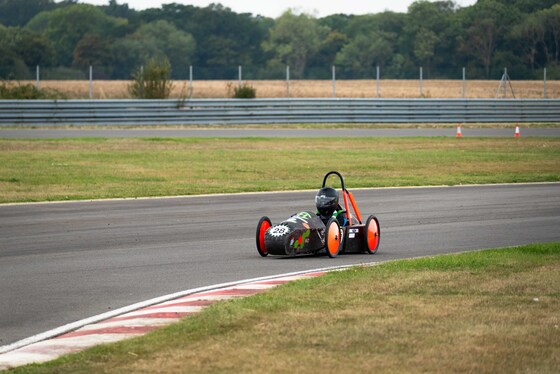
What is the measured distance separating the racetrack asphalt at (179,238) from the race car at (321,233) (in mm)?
138

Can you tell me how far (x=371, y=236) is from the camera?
40.2ft

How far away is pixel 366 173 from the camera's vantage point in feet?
80.4

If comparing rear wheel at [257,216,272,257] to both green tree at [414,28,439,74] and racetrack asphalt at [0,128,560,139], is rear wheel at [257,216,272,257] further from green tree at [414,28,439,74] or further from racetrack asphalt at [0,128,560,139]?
green tree at [414,28,439,74]

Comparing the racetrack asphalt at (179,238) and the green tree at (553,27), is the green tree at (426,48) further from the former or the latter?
the racetrack asphalt at (179,238)

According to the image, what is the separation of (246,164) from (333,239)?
14201mm

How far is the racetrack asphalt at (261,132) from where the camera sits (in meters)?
33.7

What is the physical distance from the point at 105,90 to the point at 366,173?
106 feet

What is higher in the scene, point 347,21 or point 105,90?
point 347,21

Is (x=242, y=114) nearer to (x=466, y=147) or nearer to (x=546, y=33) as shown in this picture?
(x=466, y=147)

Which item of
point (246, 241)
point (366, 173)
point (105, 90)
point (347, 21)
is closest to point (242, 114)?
point (366, 173)

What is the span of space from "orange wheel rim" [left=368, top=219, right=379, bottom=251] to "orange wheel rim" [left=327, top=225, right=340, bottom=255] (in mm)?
408

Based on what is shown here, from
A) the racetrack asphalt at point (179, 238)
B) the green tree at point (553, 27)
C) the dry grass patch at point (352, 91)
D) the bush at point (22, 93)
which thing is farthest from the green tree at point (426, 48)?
the racetrack asphalt at point (179, 238)

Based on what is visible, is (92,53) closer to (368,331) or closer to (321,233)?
(321,233)

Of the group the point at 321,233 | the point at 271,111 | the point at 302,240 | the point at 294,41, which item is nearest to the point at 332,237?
the point at 321,233
